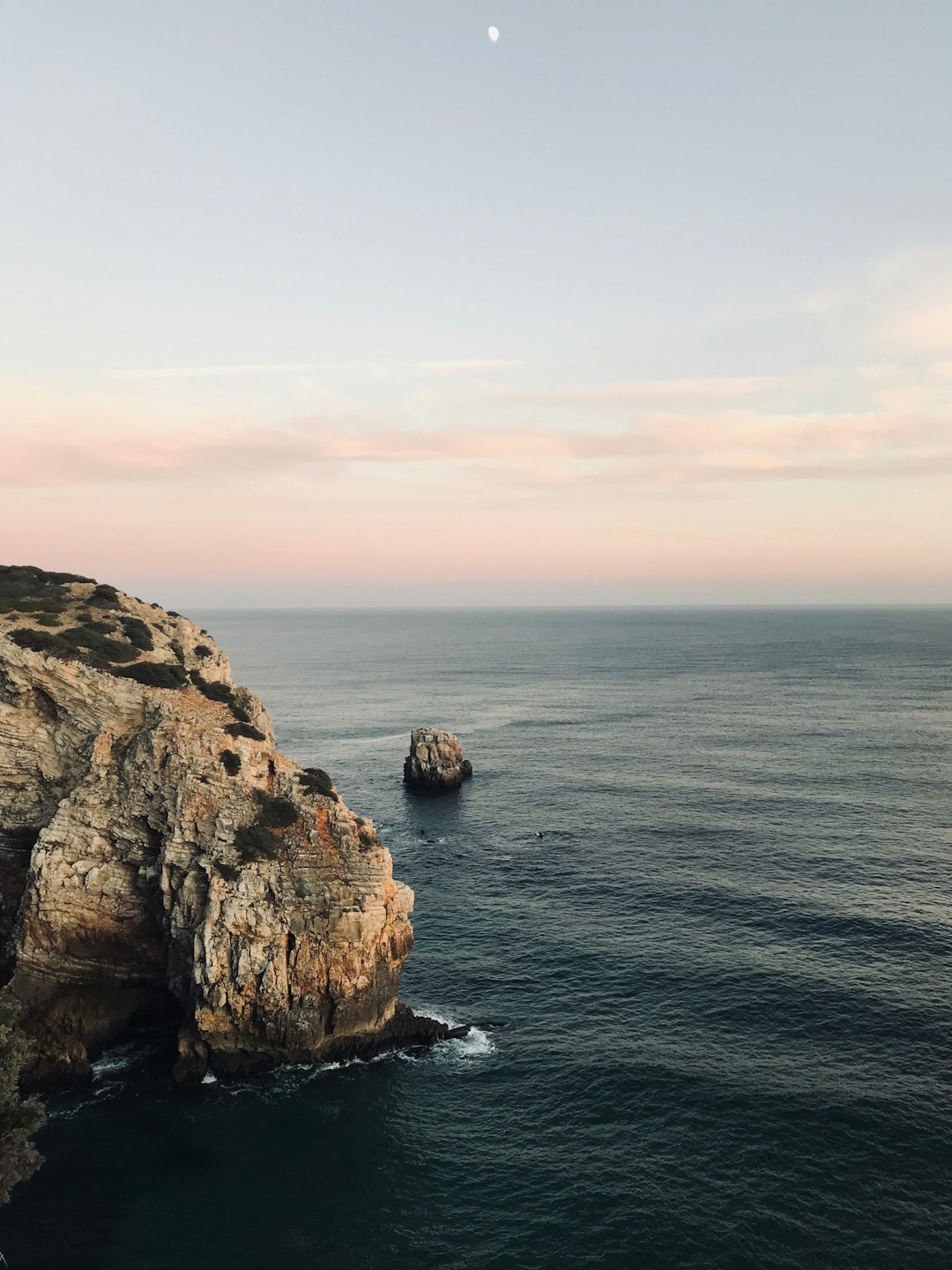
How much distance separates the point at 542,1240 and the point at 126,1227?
19553 mm

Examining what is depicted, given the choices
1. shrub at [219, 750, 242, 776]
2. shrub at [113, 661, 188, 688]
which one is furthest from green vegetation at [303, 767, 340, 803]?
shrub at [113, 661, 188, 688]

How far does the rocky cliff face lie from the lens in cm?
4750

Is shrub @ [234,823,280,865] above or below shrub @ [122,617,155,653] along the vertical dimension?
below

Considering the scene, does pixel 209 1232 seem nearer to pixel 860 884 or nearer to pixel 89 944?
pixel 89 944

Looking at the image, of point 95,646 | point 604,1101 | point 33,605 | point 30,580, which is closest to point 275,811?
point 95,646

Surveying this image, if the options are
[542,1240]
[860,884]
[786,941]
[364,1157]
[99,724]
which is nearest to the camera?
[542,1240]

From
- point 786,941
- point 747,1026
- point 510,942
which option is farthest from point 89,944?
point 786,941

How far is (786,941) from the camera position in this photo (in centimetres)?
6066

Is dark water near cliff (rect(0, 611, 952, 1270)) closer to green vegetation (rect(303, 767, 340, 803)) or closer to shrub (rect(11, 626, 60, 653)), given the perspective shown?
green vegetation (rect(303, 767, 340, 803))

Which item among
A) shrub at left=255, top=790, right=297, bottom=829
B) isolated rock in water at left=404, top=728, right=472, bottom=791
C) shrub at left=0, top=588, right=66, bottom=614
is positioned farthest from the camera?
isolated rock in water at left=404, top=728, right=472, bottom=791

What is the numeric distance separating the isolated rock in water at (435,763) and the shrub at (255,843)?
58879mm

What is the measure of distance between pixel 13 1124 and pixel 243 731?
27256 mm

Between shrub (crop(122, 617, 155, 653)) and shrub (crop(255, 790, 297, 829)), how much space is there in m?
20.6

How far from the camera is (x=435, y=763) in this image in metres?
110
